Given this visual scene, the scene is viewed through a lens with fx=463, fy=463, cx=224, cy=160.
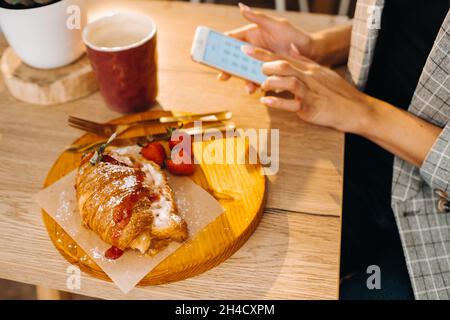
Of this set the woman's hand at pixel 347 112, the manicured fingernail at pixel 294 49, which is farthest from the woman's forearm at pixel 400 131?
the manicured fingernail at pixel 294 49

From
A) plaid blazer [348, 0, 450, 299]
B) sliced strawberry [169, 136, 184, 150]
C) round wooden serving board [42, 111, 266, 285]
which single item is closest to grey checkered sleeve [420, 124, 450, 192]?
plaid blazer [348, 0, 450, 299]

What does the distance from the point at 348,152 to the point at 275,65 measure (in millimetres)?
371

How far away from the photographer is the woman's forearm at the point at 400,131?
3.15ft

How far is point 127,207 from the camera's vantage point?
0.77 metres

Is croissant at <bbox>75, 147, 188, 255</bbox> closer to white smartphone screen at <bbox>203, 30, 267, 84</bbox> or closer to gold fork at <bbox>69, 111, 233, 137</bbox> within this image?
gold fork at <bbox>69, 111, 233, 137</bbox>

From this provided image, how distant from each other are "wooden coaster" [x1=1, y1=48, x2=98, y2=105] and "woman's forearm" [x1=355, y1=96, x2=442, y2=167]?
64 centimetres

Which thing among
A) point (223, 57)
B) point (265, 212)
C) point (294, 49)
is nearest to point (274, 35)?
point (294, 49)

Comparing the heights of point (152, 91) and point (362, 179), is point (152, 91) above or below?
above

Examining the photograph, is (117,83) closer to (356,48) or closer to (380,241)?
(356,48)

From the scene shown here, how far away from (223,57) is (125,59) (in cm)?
23

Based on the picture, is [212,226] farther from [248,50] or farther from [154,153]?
[248,50]

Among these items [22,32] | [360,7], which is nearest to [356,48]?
[360,7]

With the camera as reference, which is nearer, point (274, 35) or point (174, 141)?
point (174, 141)

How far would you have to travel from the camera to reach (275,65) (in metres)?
0.99
